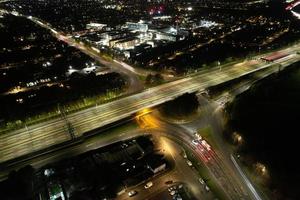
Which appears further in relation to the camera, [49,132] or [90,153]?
[49,132]

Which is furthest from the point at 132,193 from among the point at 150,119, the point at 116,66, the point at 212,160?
the point at 116,66

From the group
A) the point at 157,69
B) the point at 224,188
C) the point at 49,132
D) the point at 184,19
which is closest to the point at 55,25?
the point at 184,19

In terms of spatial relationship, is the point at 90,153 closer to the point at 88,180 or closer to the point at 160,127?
the point at 88,180

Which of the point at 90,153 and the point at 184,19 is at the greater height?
the point at 184,19

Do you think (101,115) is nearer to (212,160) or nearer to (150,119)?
(150,119)

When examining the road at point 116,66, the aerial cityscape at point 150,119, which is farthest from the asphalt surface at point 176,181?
the road at point 116,66

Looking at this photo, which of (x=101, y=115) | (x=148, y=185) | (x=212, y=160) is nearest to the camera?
(x=148, y=185)
